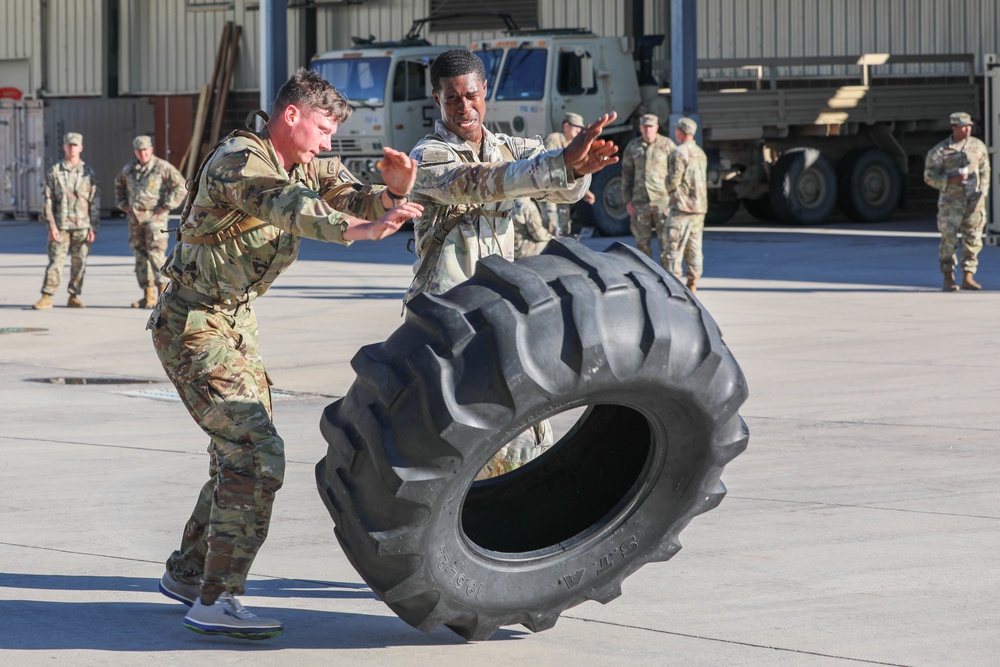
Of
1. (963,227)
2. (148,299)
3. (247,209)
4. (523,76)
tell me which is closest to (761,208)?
(523,76)

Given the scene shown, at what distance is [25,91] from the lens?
34.7 m

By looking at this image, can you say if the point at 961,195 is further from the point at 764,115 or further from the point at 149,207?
the point at 764,115

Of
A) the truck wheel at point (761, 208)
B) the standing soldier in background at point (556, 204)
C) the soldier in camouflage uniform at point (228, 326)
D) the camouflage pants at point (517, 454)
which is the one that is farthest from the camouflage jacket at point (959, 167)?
the soldier in camouflage uniform at point (228, 326)

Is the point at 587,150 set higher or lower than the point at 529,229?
higher

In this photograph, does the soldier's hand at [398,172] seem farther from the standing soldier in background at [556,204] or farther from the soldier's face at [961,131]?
the soldier's face at [961,131]

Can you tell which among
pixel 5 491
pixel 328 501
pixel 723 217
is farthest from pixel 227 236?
pixel 723 217

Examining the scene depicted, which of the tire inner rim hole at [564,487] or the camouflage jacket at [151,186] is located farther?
the camouflage jacket at [151,186]

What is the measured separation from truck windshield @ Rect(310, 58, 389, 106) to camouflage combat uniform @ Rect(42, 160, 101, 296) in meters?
8.86

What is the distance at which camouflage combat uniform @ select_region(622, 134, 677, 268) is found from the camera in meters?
15.1

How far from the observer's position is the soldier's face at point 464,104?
4.90m

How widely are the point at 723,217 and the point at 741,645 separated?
851 inches

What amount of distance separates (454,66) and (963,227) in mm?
11699

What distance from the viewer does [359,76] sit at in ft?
78.6

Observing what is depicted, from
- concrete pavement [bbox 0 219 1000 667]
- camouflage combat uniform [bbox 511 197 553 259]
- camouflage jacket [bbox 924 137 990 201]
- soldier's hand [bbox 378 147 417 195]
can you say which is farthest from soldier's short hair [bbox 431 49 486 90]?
camouflage jacket [bbox 924 137 990 201]
